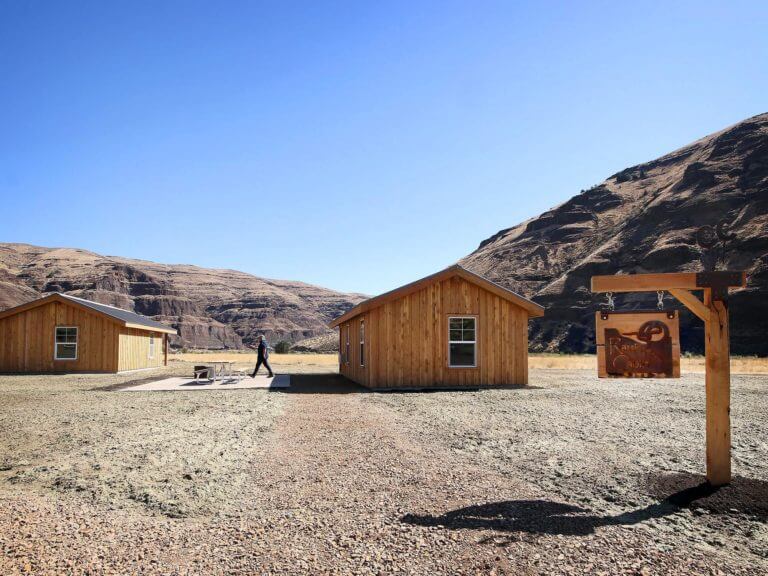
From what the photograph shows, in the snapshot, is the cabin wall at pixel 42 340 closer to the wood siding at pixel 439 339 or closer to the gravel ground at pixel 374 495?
the wood siding at pixel 439 339

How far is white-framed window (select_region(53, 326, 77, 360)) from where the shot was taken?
23.1 m

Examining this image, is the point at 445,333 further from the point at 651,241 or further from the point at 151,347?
the point at 651,241

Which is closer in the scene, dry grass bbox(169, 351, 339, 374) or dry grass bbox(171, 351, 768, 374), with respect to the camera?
dry grass bbox(171, 351, 768, 374)

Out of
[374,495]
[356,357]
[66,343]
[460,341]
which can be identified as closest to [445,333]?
[460,341]

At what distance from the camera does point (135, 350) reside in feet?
85.7

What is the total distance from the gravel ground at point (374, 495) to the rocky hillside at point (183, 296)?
3457 inches

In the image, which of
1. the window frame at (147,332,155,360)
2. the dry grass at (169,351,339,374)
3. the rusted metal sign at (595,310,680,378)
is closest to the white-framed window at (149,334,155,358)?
the window frame at (147,332,155,360)

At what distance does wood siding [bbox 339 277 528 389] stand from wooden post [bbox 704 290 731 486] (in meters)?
10.6

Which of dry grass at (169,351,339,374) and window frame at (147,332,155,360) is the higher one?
window frame at (147,332,155,360)

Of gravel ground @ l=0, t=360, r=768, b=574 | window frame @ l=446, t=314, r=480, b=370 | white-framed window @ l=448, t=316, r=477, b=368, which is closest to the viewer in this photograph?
gravel ground @ l=0, t=360, r=768, b=574

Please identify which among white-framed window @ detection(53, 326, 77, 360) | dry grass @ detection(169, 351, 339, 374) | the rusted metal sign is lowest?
dry grass @ detection(169, 351, 339, 374)

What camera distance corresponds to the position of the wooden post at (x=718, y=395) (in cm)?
527

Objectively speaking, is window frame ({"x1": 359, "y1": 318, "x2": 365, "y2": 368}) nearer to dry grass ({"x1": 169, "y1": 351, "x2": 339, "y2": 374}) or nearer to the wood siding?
the wood siding

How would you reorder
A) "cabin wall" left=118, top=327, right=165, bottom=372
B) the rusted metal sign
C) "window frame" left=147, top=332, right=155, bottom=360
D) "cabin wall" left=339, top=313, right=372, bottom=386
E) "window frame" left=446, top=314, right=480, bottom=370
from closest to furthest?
the rusted metal sign → "window frame" left=446, top=314, right=480, bottom=370 → "cabin wall" left=339, top=313, right=372, bottom=386 → "cabin wall" left=118, top=327, right=165, bottom=372 → "window frame" left=147, top=332, right=155, bottom=360
